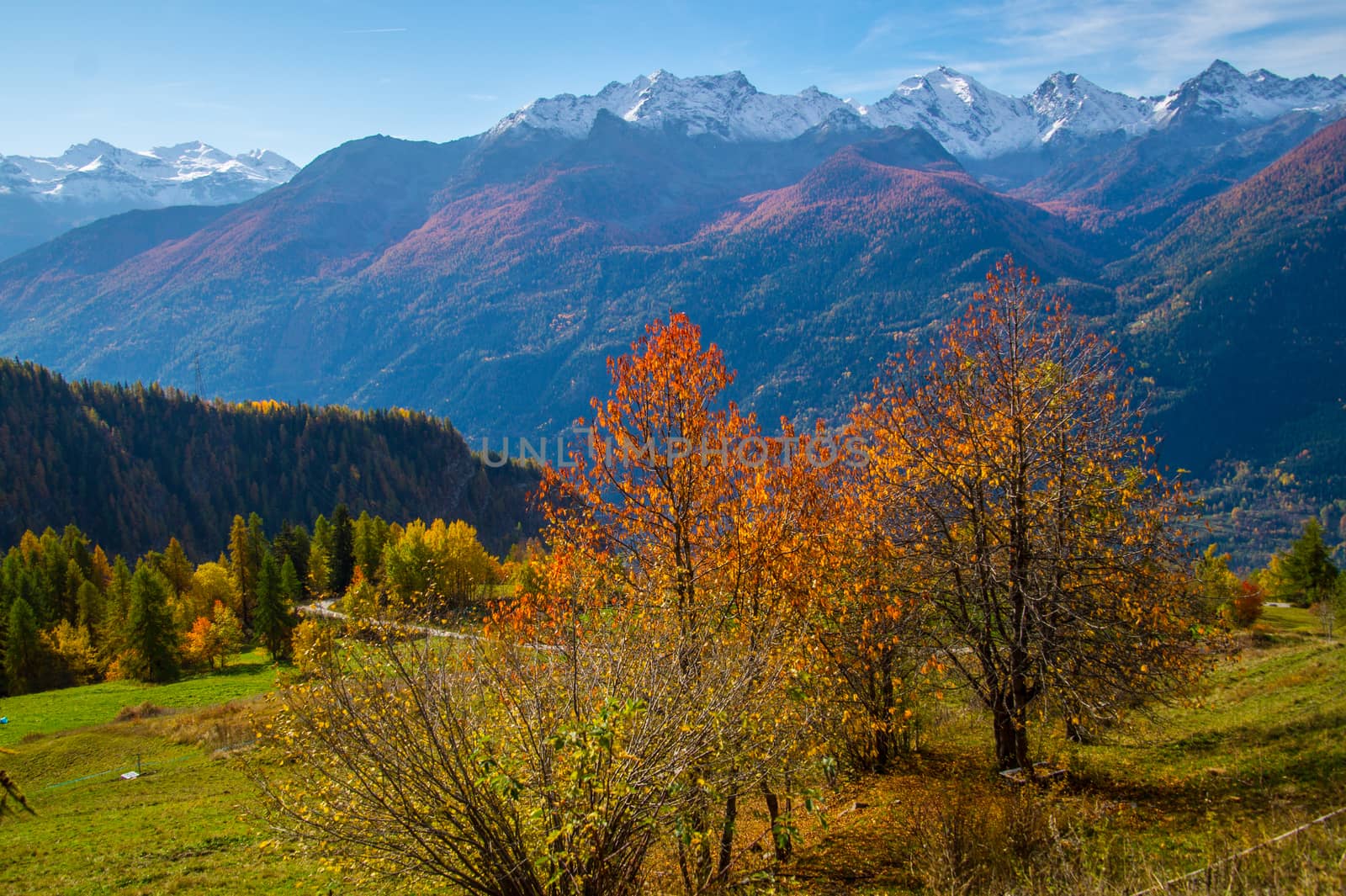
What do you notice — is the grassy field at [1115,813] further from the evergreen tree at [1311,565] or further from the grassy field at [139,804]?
the evergreen tree at [1311,565]

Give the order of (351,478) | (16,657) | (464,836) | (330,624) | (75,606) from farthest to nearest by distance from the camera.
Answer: (351,478), (75,606), (16,657), (330,624), (464,836)

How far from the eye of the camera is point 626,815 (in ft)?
23.9

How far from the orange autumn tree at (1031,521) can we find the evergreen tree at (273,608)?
184 feet

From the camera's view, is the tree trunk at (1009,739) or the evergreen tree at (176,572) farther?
the evergreen tree at (176,572)

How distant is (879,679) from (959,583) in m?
2.61

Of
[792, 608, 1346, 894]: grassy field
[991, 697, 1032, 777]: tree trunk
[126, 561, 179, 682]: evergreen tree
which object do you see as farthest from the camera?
[126, 561, 179, 682]: evergreen tree

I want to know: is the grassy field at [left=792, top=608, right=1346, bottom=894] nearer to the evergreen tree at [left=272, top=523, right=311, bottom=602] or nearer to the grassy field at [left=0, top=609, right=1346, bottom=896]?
the grassy field at [left=0, top=609, right=1346, bottom=896]

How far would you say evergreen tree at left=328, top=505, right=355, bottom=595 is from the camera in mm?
76312

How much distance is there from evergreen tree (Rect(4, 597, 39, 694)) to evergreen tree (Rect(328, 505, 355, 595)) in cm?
2265

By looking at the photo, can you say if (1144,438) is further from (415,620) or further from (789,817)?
(415,620)

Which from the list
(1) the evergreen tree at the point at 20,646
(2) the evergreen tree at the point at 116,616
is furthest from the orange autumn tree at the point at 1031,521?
(1) the evergreen tree at the point at 20,646

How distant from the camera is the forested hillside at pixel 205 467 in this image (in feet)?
496

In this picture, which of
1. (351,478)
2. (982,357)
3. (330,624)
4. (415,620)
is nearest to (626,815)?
(415,620)

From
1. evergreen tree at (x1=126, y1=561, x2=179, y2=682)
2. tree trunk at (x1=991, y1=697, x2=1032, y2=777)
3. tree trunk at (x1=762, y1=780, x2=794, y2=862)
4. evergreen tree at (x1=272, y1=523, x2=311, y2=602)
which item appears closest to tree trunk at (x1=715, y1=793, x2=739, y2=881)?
tree trunk at (x1=762, y1=780, x2=794, y2=862)
